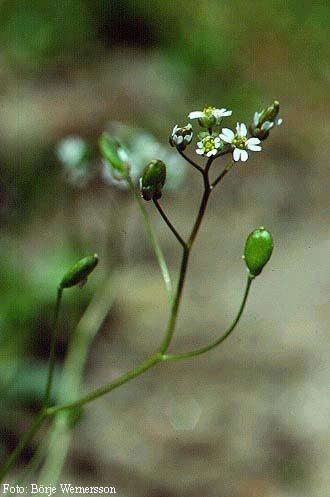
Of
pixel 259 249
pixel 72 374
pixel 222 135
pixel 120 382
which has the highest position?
pixel 222 135

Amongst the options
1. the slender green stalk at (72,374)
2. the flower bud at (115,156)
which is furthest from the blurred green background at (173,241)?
the flower bud at (115,156)

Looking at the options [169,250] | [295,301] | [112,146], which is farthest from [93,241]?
[112,146]

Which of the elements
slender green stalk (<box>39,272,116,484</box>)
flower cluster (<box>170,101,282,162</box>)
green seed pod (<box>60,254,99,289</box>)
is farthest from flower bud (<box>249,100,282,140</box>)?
slender green stalk (<box>39,272,116,484</box>)

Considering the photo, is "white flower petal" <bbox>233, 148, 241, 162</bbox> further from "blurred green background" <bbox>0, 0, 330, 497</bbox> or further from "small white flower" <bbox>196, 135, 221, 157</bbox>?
"blurred green background" <bbox>0, 0, 330, 497</bbox>

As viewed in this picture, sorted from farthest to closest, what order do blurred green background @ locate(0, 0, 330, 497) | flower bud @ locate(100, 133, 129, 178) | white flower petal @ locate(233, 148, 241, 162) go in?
blurred green background @ locate(0, 0, 330, 497) < flower bud @ locate(100, 133, 129, 178) < white flower petal @ locate(233, 148, 241, 162)

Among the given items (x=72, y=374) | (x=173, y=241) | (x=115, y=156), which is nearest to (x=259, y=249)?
(x=115, y=156)

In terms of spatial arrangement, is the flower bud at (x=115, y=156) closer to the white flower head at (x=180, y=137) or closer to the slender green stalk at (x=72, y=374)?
the white flower head at (x=180, y=137)

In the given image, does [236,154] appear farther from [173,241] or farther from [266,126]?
[173,241]
